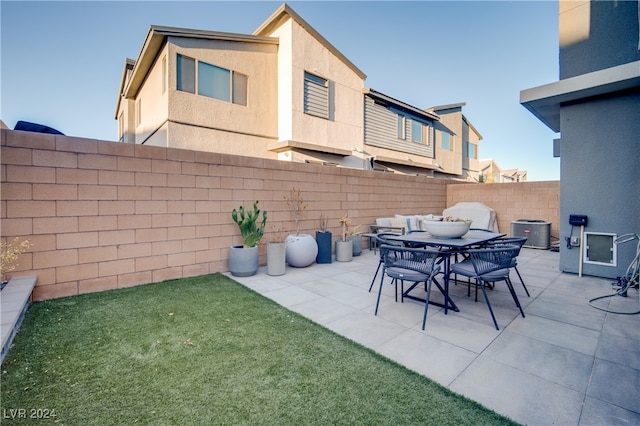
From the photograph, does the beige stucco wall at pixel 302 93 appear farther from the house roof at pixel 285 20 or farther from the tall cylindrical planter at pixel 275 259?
the tall cylindrical planter at pixel 275 259

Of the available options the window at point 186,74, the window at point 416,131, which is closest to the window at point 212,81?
the window at point 186,74

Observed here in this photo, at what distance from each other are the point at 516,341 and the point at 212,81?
28.1 ft

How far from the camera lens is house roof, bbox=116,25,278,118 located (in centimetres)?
723

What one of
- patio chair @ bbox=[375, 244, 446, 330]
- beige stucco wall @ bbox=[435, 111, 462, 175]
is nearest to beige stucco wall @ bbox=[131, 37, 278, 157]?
patio chair @ bbox=[375, 244, 446, 330]

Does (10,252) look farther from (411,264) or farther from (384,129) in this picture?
(384,129)

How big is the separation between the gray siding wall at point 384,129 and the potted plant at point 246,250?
7723mm

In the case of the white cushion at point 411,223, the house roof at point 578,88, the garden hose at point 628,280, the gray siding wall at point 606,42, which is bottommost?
the garden hose at point 628,280

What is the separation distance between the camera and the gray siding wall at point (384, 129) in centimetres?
1149

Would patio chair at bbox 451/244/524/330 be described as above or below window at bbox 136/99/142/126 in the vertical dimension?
below

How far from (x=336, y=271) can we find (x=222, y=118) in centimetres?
561

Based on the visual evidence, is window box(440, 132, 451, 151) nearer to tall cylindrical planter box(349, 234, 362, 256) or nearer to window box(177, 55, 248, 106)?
window box(177, 55, 248, 106)

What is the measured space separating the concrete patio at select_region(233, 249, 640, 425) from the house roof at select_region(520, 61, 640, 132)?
2.87m

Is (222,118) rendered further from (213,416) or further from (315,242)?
(213,416)

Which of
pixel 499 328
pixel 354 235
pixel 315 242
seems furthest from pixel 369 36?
pixel 499 328
